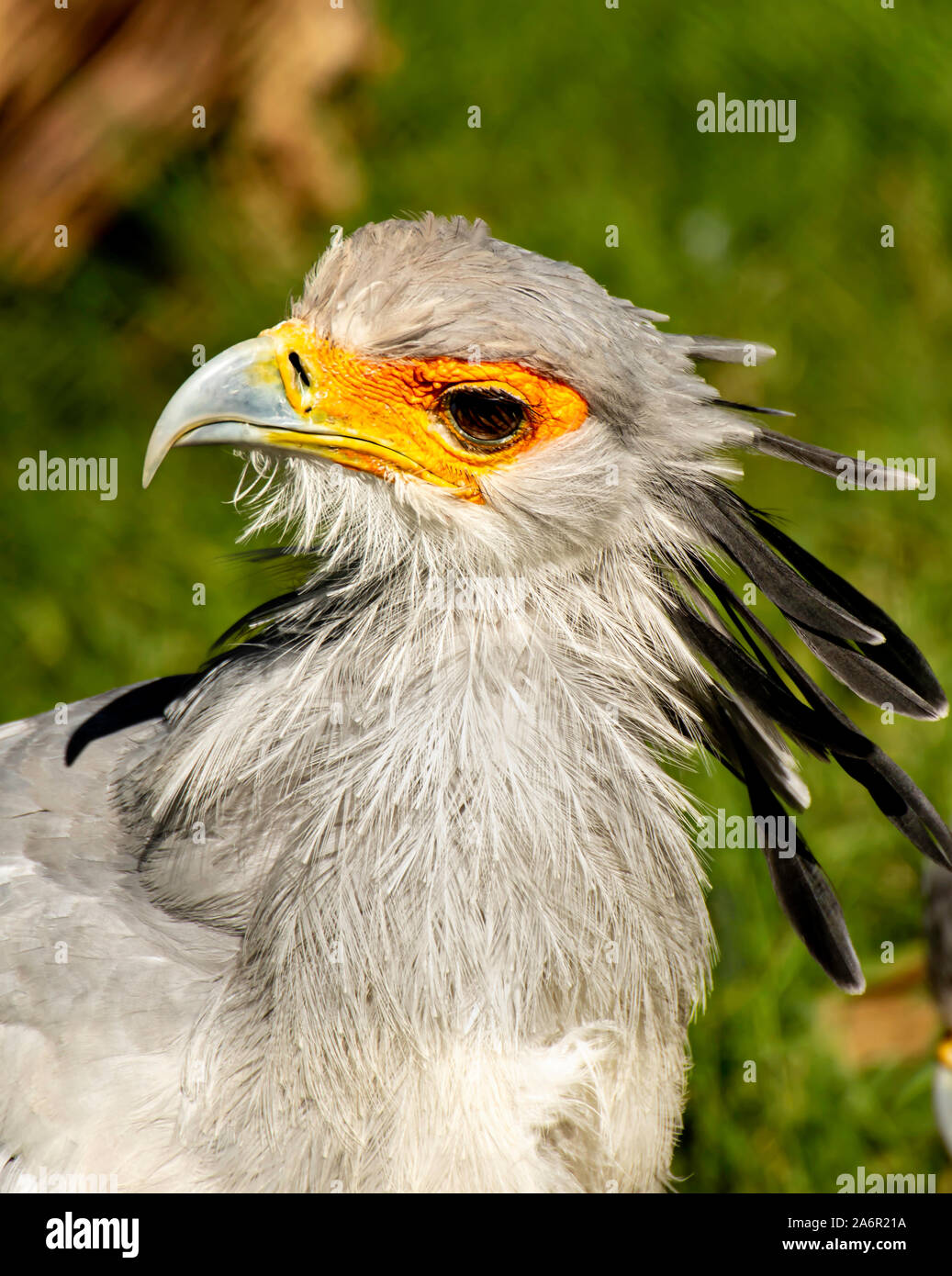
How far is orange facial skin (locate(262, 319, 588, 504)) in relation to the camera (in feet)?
7.49

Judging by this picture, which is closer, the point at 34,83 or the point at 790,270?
the point at 34,83

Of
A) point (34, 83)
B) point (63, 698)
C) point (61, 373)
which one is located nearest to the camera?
point (63, 698)

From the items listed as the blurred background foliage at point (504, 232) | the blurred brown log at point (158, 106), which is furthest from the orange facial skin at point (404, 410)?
the blurred brown log at point (158, 106)

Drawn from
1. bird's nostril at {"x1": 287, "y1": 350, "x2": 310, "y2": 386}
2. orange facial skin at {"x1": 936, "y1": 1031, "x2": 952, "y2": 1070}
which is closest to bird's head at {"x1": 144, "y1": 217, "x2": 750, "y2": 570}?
bird's nostril at {"x1": 287, "y1": 350, "x2": 310, "y2": 386}

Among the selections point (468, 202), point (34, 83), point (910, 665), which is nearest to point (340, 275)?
point (910, 665)

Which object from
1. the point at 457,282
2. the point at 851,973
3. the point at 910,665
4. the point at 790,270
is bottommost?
→ the point at 851,973

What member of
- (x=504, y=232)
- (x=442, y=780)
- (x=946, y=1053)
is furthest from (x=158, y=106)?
(x=946, y=1053)

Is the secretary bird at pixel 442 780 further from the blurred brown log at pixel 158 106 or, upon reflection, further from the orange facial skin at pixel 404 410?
the blurred brown log at pixel 158 106

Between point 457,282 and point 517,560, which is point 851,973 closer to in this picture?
point 517,560

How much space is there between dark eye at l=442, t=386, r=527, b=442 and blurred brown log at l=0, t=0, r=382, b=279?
11.4ft

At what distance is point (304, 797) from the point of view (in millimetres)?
2326

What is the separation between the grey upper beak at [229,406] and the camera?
230 centimetres

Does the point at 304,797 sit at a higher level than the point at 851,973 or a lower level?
higher

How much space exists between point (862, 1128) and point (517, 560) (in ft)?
6.90
